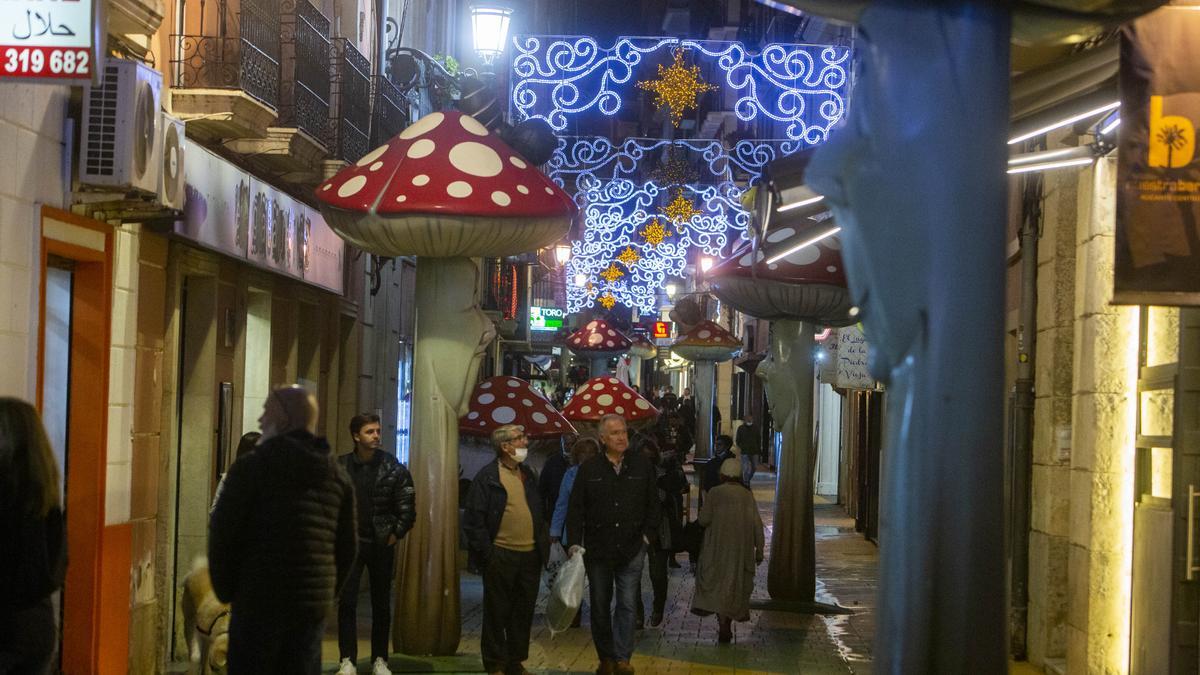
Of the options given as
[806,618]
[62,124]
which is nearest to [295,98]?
[62,124]

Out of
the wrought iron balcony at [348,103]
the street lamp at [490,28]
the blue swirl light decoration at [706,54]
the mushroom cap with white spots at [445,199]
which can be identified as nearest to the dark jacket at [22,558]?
the mushroom cap with white spots at [445,199]

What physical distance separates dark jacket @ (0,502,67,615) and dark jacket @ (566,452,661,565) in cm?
596

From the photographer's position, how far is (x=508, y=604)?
11852mm

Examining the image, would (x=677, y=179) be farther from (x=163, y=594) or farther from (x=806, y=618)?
(x=163, y=594)

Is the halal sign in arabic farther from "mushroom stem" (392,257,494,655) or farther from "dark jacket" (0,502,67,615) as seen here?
"mushroom stem" (392,257,494,655)

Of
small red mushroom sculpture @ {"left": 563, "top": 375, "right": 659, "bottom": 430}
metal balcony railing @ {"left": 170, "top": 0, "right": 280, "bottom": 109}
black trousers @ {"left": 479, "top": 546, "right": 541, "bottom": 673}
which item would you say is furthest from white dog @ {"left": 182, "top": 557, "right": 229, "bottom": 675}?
small red mushroom sculpture @ {"left": 563, "top": 375, "right": 659, "bottom": 430}

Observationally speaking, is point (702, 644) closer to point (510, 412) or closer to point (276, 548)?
point (510, 412)

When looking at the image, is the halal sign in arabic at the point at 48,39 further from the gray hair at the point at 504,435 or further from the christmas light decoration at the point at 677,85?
the christmas light decoration at the point at 677,85

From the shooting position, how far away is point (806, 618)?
17125mm

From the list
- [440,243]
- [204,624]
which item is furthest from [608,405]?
[204,624]

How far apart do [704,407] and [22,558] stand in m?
36.4

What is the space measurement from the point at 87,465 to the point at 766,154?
11.1 meters

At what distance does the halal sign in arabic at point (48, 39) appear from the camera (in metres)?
7.52

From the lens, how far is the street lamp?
17.4 meters
